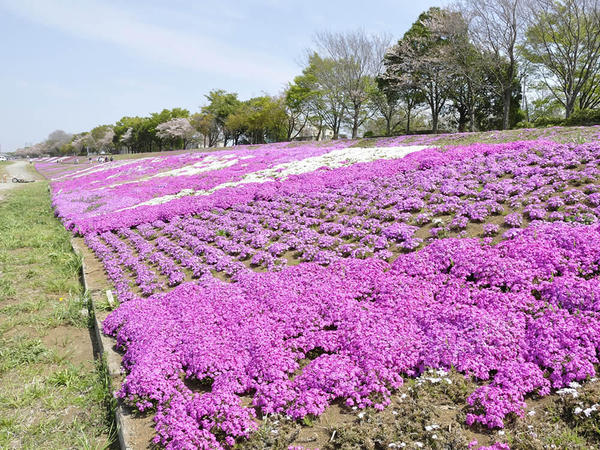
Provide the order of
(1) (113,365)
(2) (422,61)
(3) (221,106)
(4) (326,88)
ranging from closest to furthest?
(1) (113,365)
(2) (422,61)
(4) (326,88)
(3) (221,106)

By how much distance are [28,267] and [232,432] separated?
11.4 meters

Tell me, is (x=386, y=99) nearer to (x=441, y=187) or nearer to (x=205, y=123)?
(x=205, y=123)

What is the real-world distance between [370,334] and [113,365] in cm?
450

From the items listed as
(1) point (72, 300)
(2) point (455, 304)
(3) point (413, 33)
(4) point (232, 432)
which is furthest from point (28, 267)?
(3) point (413, 33)

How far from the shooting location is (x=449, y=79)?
42.7 meters

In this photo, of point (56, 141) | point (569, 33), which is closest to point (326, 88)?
point (569, 33)

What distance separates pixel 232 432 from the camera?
4691 millimetres

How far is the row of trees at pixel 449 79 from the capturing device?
3116cm

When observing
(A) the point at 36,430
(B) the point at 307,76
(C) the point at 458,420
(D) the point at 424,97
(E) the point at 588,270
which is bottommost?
(A) the point at 36,430

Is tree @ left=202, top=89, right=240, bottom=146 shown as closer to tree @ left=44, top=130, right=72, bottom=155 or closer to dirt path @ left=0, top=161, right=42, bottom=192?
dirt path @ left=0, top=161, right=42, bottom=192

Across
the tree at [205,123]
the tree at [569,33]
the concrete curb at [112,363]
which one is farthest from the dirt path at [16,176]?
the tree at [569,33]

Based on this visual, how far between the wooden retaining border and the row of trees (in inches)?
1368

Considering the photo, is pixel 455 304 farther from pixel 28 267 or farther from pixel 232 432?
pixel 28 267

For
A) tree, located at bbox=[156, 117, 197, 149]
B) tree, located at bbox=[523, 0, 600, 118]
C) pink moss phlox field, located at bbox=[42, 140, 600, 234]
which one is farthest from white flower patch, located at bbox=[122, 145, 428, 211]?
tree, located at bbox=[156, 117, 197, 149]
